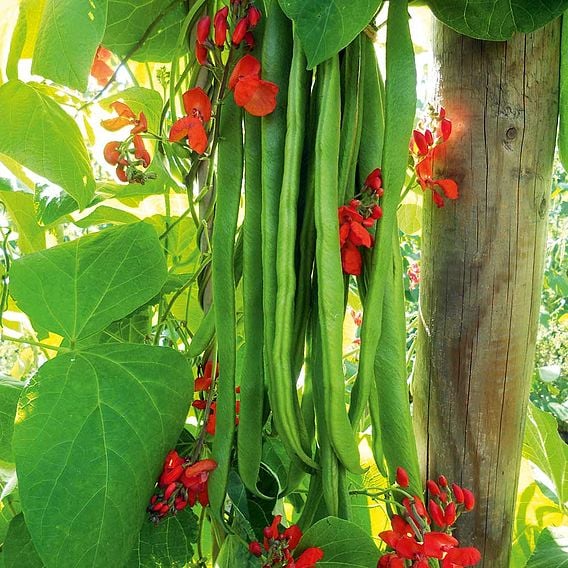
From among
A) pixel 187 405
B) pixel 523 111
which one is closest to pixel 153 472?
pixel 187 405

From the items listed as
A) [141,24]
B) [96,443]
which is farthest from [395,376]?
[141,24]

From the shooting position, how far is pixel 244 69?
0.74m

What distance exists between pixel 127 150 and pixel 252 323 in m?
0.25

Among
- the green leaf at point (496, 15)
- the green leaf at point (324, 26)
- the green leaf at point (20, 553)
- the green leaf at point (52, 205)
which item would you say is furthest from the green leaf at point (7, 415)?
the green leaf at point (496, 15)

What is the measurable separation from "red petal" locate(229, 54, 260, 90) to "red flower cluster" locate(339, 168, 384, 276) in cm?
16

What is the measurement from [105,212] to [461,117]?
565 millimetres

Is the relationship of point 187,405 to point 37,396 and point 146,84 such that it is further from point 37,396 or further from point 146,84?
point 146,84

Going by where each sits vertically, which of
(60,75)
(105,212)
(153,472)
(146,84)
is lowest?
(153,472)

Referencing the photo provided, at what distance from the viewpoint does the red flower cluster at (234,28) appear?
74 cm

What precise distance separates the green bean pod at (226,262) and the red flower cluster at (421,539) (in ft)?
0.64

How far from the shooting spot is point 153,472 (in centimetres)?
79

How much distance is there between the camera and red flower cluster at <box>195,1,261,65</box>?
0.74 meters

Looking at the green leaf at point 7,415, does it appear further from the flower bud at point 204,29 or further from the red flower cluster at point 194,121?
the flower bud at point 204,29

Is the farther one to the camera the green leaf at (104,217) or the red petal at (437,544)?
the green leaf at (104,217)
